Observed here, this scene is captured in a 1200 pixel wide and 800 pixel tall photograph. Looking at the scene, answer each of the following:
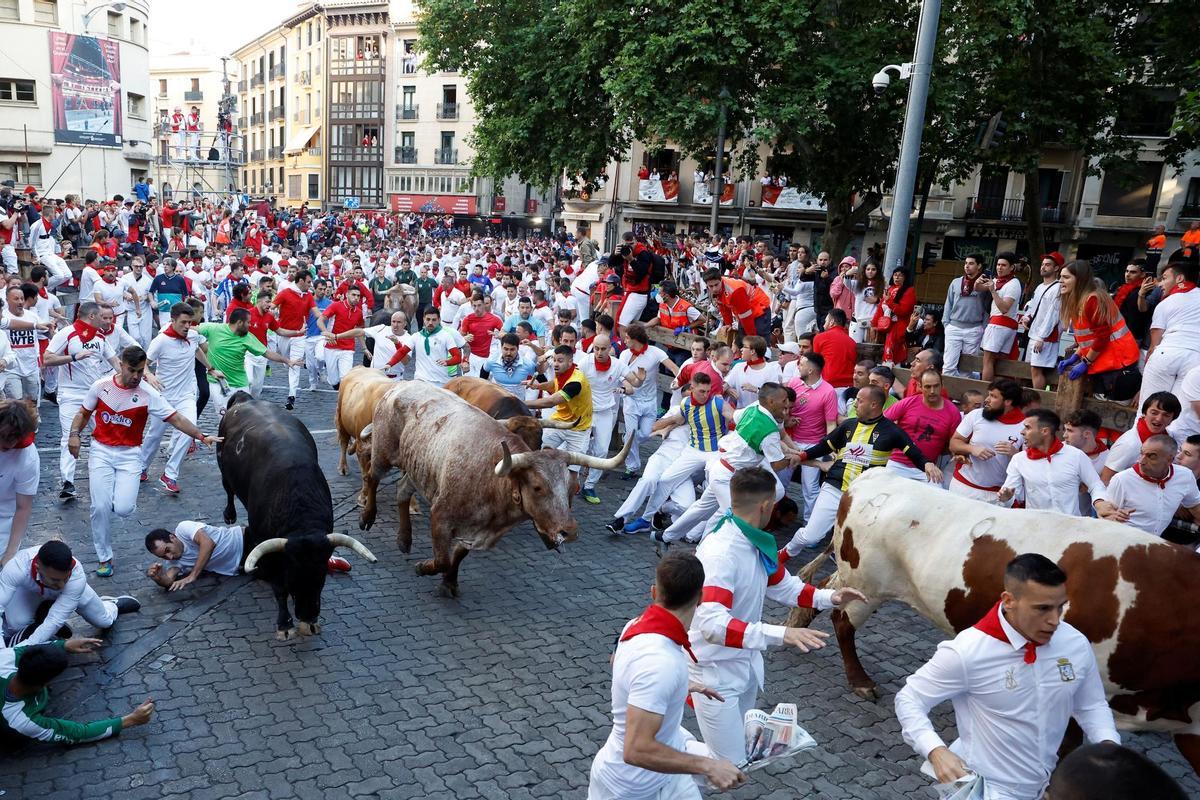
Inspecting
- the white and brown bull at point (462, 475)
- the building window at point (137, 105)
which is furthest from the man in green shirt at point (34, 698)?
the building window at point (137, 105)

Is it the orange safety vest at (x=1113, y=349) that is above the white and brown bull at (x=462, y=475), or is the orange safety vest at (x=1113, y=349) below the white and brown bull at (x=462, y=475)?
above

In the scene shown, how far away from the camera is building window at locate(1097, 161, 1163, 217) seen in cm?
3597

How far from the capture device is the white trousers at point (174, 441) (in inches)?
381

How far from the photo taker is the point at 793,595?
494cm

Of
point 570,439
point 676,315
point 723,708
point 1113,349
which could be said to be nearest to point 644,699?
point 723,708

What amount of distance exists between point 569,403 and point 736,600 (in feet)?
20.1

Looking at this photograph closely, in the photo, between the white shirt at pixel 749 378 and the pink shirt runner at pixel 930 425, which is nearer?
the pink shirt runner at pixel 930 425

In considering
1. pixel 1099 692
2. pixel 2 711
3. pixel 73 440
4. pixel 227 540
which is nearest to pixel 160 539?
pixel 227 540

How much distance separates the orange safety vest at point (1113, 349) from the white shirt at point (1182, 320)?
22.3 inches

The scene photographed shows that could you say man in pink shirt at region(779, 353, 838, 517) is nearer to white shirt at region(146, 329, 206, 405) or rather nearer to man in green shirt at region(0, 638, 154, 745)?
man in green shirt at region(0, 638, 154, 745)

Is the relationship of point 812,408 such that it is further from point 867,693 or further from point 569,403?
point 867,693

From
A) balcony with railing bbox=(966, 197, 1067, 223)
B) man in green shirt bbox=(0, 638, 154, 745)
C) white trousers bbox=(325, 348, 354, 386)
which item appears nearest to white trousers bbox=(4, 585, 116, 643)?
man in green shirt bbox=(0, 638, 154, 745)

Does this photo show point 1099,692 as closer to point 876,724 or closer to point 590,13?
point 876,724

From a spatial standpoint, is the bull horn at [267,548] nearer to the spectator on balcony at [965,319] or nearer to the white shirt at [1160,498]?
the white shirt at [1160,498]
